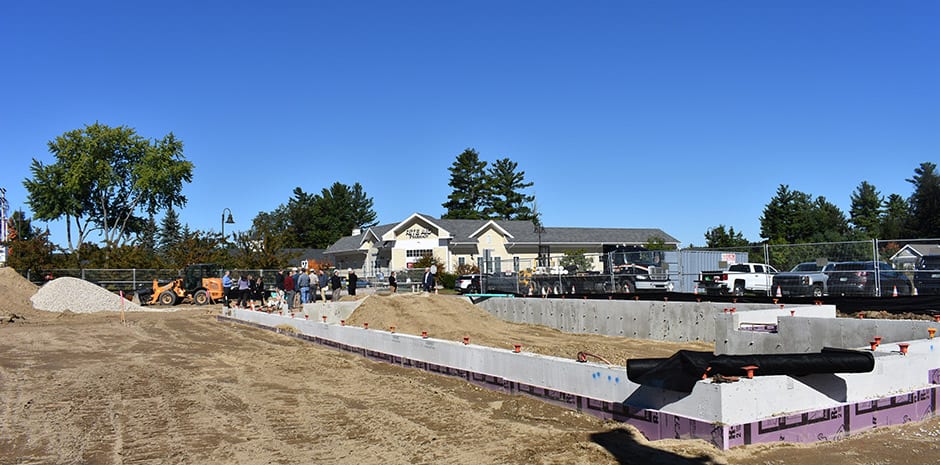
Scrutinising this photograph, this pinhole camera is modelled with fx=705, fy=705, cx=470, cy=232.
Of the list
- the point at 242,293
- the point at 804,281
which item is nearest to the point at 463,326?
the point at 804,281

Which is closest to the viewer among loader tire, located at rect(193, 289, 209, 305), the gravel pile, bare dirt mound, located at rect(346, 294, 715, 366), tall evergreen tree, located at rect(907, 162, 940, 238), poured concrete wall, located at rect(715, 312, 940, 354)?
poured concrete wall, located at rect(715, 312, 940, 354)

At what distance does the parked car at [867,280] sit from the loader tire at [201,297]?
27832mm

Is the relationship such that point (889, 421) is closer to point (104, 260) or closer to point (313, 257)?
point (104, 260)

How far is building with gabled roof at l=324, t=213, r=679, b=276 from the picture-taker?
59.6 m

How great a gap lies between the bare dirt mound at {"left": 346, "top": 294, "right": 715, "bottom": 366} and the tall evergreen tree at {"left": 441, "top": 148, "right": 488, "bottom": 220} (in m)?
78.6

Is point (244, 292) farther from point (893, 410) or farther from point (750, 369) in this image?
point (893, 410)

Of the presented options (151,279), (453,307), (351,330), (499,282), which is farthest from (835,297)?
(151,279)

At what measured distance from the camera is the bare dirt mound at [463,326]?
16.3 m

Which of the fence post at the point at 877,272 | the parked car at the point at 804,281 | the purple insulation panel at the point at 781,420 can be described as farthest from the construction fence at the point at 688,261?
the purple insulation panel at the point at 781,420

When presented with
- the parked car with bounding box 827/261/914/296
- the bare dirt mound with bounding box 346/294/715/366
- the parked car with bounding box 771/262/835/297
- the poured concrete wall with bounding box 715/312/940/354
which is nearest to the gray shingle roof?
the bare dirt mound with bounding box 346/294/715/366

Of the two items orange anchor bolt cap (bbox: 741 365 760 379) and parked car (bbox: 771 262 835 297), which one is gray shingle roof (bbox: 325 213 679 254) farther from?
orange anchor bolt cap (bbox: 741 365 760 379)

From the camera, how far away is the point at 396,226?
6081 centimetres

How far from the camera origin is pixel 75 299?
3142 centimetres

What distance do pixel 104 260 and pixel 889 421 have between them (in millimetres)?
47498
